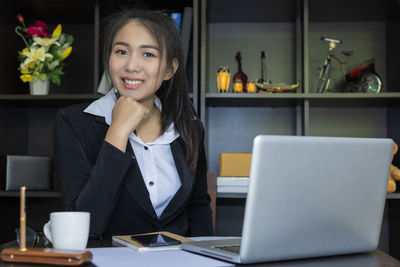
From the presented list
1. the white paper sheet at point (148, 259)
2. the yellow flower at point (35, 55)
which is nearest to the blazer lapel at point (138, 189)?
the white paper sheet at point (148, 259)

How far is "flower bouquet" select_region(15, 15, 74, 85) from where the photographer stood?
8.32 ft

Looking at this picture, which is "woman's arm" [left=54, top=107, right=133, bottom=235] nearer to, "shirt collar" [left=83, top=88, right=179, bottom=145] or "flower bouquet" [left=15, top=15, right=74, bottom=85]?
"shirt collar" [left=83, top=88, right=179, bottom=145]

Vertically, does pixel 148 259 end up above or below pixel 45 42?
below

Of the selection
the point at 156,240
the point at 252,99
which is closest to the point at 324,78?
the point at 252,99

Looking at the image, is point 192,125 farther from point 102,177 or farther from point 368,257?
point 368,257

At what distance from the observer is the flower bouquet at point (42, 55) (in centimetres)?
254

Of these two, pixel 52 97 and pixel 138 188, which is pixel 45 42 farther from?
pixel 138 188

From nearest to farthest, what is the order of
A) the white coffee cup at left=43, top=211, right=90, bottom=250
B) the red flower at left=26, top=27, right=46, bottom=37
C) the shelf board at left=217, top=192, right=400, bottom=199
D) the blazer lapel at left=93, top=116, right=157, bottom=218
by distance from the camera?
the white coffee cup at left=43, top=211, right=90, bottom=250 < the blazer lapel at left=93, top=116, right=157, bottom=218 < the shelf board at left=217, top=192, right=400, bottom=199 < the red flower at left=26, top=27, right=46, bottom=37

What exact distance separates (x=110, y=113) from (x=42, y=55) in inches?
42.0

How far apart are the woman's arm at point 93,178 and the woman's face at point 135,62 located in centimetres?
27

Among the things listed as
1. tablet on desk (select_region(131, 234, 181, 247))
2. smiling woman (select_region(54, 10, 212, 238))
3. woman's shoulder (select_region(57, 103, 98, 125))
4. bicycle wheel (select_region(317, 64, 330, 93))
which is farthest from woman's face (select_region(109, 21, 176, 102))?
bicycle wheel (select_region(317, 64, 330, 93))

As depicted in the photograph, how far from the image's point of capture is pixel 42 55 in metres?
2.52

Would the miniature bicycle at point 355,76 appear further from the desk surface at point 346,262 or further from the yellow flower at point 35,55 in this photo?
the desk surface at point 346,262

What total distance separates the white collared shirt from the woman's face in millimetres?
83
